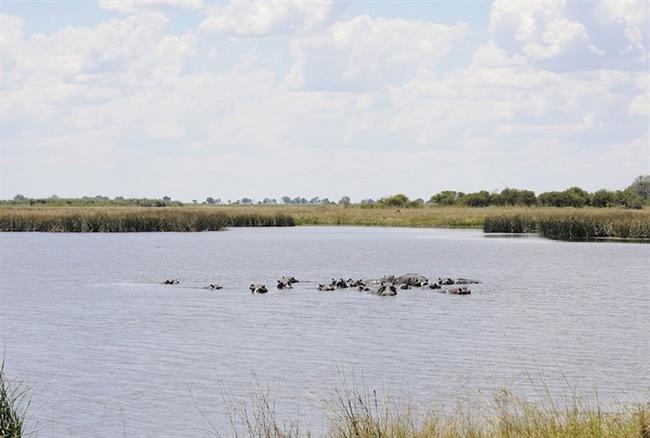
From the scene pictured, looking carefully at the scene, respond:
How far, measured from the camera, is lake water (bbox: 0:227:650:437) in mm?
16578

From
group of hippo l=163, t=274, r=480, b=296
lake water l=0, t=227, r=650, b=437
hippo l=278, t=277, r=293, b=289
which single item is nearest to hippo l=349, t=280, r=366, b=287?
group of hippo l=163, t=274, r=480, b=296

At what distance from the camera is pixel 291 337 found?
23672 millimetres

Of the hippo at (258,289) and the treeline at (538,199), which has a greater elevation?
the treeline at (538,199)

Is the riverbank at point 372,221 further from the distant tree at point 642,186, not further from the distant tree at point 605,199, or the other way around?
the distant tree at point 642,186

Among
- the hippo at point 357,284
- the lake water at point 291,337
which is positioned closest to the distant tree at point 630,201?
the lake water at point 291,337

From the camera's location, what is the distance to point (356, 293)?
34.5m

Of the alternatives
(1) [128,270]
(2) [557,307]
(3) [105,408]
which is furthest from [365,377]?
(1) [128,270]

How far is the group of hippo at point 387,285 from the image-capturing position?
34.1 m

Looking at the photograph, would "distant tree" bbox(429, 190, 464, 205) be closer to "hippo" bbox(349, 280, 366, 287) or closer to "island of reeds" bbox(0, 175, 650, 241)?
"island of reeds" bbox(0, 175, 650, 241)

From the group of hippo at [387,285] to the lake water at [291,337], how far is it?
0.58 metres

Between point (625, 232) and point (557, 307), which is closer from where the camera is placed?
point (557, 307)

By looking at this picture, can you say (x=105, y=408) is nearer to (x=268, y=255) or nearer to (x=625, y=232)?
(x=268, y=255)

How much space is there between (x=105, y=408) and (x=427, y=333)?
10.4m

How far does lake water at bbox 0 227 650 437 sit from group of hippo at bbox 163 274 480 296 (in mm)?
583
